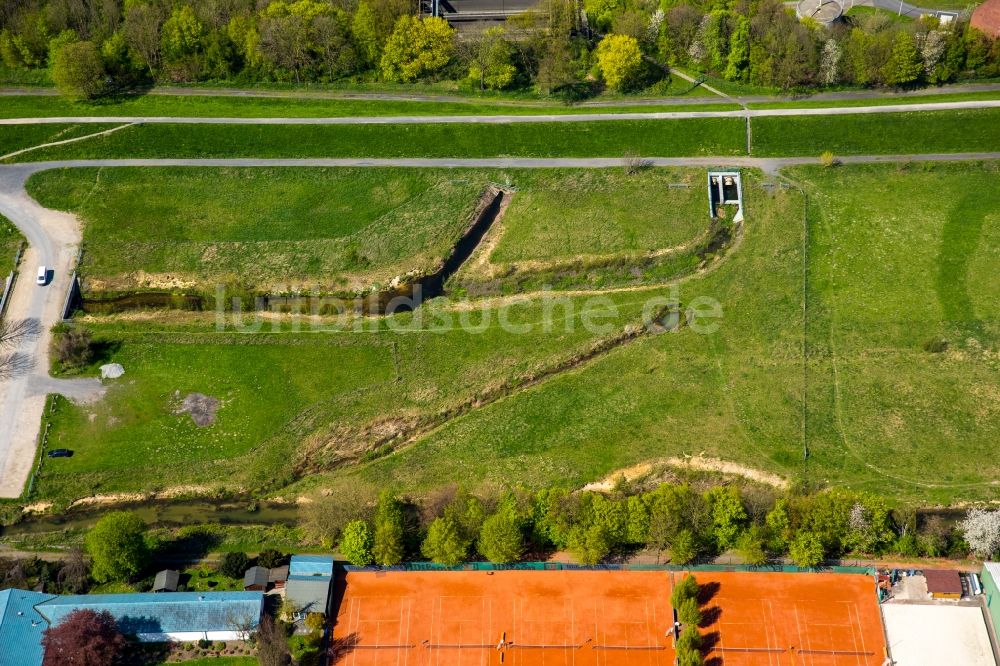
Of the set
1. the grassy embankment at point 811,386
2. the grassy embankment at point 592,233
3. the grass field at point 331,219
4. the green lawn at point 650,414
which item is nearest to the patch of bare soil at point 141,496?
the grassy embankment at point 811,386

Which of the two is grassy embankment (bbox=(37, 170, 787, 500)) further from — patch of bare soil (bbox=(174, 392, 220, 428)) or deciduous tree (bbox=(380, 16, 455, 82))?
deciduous tree (bbox=(380, 16, 455, 82))

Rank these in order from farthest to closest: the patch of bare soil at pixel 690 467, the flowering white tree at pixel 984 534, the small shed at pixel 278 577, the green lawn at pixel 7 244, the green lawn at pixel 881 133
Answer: the green lawn at pixel 881 133
the green lawn at pixel 7 244
the patch of bare soil at pixel 690 467
the small shed at pixel 278 577
the flowering white tree at pixel 984 534

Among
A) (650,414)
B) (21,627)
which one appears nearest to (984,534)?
(650,414)

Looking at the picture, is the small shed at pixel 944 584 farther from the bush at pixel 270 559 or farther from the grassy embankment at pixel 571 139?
the grassy embankment at pixel 571 139

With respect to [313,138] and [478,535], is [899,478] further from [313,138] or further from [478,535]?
[313,138]

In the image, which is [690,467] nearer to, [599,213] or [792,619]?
[792,619]

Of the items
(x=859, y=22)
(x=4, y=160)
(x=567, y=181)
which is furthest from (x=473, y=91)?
(x=4, y=160)

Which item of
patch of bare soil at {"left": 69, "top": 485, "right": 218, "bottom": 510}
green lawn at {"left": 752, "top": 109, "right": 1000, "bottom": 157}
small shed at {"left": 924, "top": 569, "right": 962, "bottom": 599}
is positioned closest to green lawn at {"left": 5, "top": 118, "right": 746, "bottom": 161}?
green lawn at {"left": 752, "top": 109, "right": 1000, "bottom": 157}
